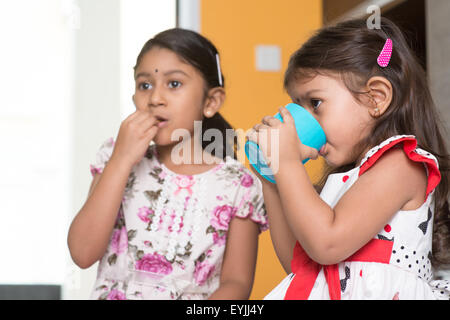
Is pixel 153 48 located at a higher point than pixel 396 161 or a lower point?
higher

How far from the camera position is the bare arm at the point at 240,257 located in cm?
108

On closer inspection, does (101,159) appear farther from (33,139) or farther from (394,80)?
(33,139)

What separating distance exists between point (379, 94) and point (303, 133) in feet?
0.49

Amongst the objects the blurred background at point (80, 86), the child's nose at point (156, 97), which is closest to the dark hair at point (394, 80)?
the child's nose at point (156, 97)

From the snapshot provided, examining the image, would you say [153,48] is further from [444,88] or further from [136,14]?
[444,88]

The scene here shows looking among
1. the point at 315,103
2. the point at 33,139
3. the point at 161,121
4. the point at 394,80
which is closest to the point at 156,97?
the point at 161,121

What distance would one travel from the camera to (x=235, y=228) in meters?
1.12

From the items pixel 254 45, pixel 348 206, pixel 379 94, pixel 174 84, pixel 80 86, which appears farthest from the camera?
pixel 254 45

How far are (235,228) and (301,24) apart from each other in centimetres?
116

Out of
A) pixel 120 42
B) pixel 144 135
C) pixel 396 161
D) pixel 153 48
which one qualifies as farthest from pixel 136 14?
pixel 396 161

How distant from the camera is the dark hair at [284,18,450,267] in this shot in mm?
814

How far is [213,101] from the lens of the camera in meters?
1.21

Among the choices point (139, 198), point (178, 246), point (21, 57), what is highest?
point (21, 57)

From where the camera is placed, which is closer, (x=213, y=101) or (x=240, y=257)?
(x=240, y=257)
